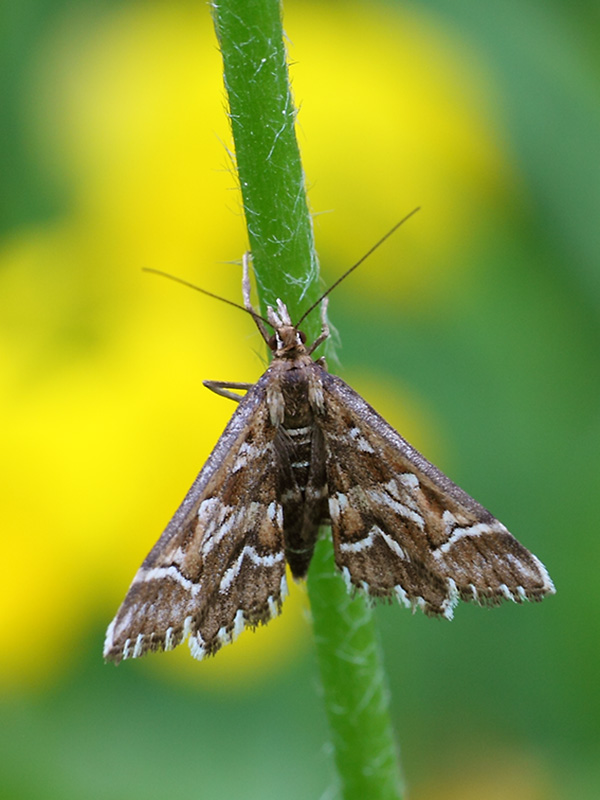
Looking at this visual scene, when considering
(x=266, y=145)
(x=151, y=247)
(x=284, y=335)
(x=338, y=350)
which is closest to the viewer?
(x=266, y=145)

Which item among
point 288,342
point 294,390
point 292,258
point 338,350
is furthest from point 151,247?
point 292,258

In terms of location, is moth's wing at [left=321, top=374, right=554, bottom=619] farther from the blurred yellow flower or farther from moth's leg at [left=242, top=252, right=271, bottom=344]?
Answer: the blurred yellow flower

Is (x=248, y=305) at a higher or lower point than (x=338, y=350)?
lower

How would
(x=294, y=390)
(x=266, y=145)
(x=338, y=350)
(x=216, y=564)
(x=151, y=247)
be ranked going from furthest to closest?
(x=151, y=247), (x=338, y=350), (x=294, y=390), (x=216, y=564), (x=266, y=145)

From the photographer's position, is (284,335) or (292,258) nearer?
(292,258)

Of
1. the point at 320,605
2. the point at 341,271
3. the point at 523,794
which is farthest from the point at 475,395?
the point at 320,605

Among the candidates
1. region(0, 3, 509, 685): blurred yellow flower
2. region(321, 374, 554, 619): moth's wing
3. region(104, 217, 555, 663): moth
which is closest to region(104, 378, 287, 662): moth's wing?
region(104, 217, 555, 663): moth

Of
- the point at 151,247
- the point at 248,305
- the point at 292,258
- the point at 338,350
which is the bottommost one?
the point at 292,258

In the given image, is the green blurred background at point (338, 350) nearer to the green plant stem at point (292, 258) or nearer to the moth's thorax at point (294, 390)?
the moth's thorax at point (294, 390)

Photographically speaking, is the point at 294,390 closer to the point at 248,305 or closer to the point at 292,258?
the point at 248,305
